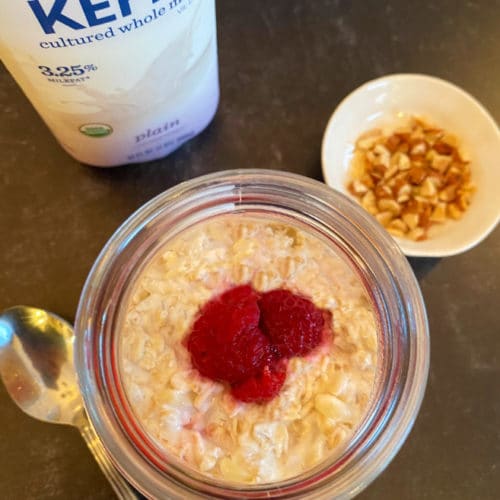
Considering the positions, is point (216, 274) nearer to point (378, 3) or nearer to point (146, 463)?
point (146, 463)

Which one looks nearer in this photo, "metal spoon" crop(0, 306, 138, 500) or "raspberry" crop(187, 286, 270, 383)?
"raspberry" crop(187, 286, 270, 383)

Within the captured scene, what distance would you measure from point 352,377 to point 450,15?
22.3 inches

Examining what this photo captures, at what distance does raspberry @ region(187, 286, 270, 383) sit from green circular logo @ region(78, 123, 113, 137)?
0.74 feet

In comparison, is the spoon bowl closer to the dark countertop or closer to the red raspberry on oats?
the dark countertop

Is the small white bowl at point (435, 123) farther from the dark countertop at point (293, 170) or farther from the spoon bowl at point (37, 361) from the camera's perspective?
the spoon bowl at point (37, 361)

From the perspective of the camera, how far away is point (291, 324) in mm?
522

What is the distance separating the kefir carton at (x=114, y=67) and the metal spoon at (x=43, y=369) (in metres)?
0.20

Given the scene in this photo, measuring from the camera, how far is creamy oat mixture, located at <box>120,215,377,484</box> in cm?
51

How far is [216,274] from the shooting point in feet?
1.82

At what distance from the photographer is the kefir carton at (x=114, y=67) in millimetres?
455

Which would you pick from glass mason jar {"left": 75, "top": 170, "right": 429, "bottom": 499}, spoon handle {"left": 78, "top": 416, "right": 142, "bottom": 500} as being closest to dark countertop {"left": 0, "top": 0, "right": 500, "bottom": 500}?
spoon handle {"left": 78, "top": 416, "right": 142, "bottom": 500}

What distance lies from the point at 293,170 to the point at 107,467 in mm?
405

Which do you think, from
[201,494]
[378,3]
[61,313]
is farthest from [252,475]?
[378,3]

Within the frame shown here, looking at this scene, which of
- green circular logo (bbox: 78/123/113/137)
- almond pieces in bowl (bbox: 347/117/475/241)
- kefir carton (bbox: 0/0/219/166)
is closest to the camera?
kefir carton (bbox: 0/0/219/166)
